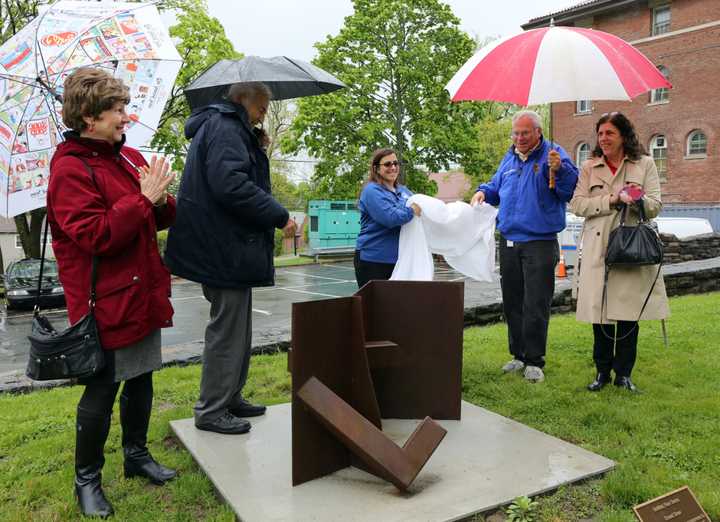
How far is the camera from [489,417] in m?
3.66

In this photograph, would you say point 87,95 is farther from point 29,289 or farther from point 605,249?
point 29,289

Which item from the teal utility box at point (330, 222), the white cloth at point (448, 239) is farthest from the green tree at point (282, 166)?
the white cloth at point (448, 239)

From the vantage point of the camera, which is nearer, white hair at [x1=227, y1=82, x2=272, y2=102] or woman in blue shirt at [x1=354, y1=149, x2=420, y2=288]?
white hair at [x1=227, y1=82, x2=272, y2=102]

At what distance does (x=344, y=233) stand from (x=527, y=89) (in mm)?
24463

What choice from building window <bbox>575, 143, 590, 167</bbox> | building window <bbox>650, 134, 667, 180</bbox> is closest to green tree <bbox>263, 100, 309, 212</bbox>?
building window <bbox>575, 143, 590, 167</bbox>

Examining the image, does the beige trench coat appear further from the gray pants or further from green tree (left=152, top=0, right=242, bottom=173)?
green tree (left=152, top=0, right=242, bottom=173)

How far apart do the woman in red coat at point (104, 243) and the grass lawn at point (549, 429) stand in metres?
0.32

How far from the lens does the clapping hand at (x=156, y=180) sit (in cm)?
257

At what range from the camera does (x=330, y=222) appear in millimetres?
27703

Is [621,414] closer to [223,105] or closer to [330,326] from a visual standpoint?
[330,326]

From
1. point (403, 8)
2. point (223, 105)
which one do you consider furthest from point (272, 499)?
point (403, 8)

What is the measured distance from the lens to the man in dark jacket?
3.00 metres

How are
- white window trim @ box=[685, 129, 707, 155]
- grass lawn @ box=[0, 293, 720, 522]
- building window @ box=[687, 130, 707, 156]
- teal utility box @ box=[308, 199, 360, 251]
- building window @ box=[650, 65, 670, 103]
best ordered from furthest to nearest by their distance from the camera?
building window @ box=[650, 65, 670, 103]
teal utility box @ box=[308, 199, 360, 251]
building window @ box=[687, 130, 707, 156]
white window trim @ box=[685, 129, 707, 155]
grass lawn @ box=[0, 293, 720, 522]

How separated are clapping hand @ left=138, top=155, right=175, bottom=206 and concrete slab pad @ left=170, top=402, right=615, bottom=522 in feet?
4.41
